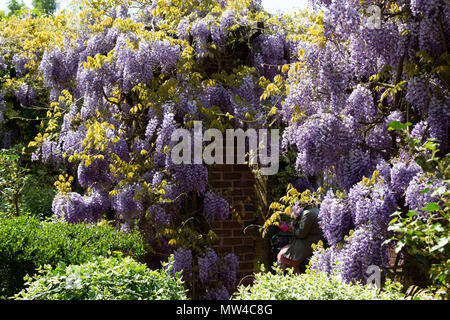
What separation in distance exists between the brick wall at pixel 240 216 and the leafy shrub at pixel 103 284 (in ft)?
10.5

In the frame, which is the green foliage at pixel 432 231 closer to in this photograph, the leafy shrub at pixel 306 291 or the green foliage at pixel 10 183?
the leafy shrub at pixel 306 291

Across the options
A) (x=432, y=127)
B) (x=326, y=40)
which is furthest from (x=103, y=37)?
(x=432, y=127)

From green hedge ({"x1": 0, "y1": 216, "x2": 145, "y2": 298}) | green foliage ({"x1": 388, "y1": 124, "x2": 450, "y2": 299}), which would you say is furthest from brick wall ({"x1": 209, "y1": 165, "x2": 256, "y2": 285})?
green foliage ({"x1": 388, "y1": 124, "x2": 450, "y2": 299})

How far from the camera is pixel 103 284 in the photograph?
339 cm

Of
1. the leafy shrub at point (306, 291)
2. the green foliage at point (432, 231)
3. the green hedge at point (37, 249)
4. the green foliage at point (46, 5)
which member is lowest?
the leafy shrub at point (306, 291)

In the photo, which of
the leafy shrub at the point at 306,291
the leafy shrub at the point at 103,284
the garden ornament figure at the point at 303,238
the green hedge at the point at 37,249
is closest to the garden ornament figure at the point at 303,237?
the garden ornament figure at the point at 303,238

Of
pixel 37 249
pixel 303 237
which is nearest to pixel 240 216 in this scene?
pixel 303 237

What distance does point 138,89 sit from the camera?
6.67 m

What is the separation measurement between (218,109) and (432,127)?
265cm

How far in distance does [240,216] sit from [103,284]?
346 centimetres

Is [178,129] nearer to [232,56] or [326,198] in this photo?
[232,56]

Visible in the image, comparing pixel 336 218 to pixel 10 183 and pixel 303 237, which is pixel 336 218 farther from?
pixel 10 183

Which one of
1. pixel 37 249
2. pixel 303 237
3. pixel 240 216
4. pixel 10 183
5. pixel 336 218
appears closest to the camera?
pixel 37 249

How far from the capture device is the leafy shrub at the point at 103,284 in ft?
10.9
